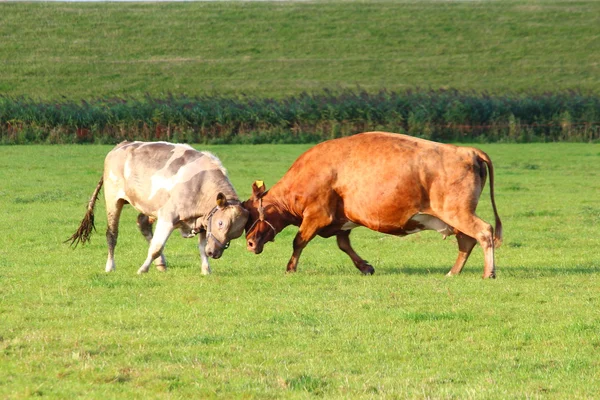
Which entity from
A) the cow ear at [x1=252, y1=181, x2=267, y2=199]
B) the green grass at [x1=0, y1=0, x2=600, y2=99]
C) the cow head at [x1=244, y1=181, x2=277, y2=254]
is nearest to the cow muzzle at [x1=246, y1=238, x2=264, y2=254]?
the cow head at [x1=244, y1=181, x2=277, y2=254]

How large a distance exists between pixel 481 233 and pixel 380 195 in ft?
4.28

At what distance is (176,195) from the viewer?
42.0 ft

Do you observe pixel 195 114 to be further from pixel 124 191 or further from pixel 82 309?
pixel 82 309

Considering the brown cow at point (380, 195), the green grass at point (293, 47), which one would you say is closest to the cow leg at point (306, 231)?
the brown cow at point (380, 195)

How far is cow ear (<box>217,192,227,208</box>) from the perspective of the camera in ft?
40.6

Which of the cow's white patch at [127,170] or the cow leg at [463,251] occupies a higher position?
the cow's white patch at [127,170]

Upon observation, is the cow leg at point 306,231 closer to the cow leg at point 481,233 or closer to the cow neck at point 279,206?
the cow neck at point 279,206

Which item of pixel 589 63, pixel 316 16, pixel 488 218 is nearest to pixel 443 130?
pixel 488 218

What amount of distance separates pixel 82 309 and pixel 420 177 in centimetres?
458

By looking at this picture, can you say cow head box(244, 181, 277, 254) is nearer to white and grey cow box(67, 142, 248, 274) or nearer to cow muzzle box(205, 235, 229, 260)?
white and grey cow box(67, 142, 248, 274)

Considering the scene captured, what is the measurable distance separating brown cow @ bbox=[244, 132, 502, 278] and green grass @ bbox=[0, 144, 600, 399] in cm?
51

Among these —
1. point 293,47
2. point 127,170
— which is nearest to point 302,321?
point 127,170

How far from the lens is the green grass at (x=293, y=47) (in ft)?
192

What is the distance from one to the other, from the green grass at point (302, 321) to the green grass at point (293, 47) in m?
40.8
